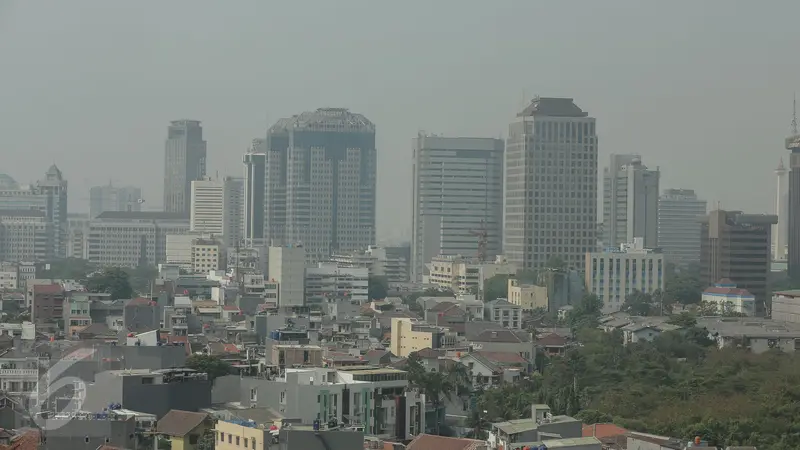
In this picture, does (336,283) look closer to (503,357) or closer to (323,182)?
(503,357)

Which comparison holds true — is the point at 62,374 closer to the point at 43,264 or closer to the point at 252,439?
the point at 252,439

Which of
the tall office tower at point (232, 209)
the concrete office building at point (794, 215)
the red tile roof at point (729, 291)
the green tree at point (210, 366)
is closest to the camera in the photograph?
the green tree at point (210, 366)

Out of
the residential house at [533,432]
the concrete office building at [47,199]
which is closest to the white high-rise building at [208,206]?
the concrete office building at [47,199]

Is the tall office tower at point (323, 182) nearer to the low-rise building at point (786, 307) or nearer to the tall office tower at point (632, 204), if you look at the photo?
the tall office tower at point (632, 204)

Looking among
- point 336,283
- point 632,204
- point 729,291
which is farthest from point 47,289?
point 632,204

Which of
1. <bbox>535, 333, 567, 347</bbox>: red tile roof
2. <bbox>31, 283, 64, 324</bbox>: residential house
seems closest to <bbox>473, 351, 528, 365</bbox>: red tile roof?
<bbox>535, 333, 567, 347</bbox>: red tile roof

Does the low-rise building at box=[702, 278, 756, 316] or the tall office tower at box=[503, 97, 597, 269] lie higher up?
the tall office tower at box=[503, 97, 597, 269]

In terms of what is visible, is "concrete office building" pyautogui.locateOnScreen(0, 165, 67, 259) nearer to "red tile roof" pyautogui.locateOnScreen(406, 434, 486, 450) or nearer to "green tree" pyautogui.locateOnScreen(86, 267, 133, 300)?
"green tree" pyautogui.locateOnScreen(86, 267, 133, 300)
